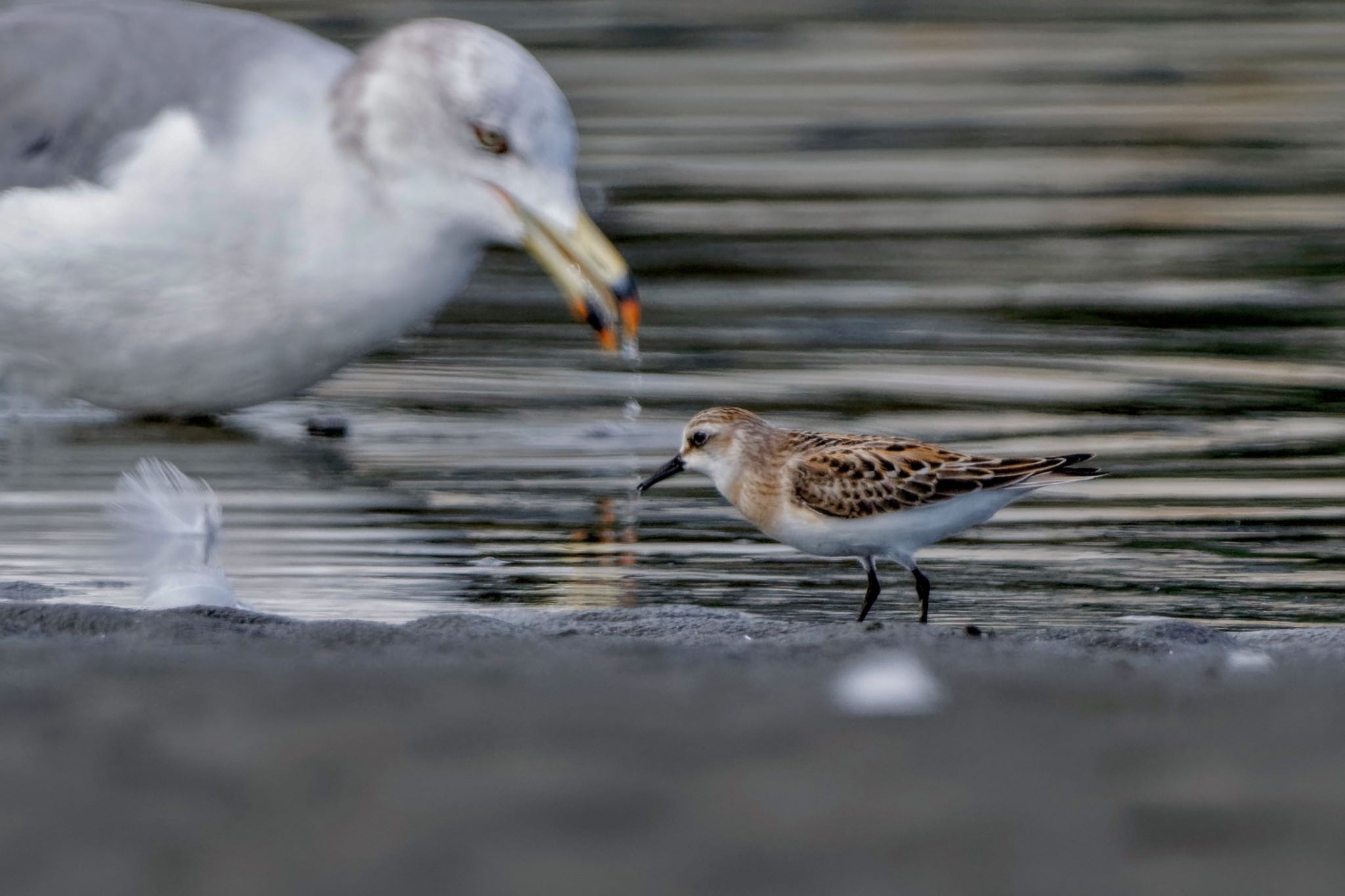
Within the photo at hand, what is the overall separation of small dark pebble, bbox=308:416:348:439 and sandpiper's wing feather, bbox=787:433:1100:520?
1995 millimetres

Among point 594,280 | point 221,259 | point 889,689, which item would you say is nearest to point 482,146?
point 594,280

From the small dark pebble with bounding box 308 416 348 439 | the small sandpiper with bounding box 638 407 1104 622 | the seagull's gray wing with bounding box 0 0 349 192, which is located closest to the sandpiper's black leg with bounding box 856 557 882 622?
the small sandpiper with bounding box 638 407 1104 622

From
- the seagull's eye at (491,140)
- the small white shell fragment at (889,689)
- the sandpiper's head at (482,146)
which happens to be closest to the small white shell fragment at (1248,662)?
the small white shell fragment at (889,689)

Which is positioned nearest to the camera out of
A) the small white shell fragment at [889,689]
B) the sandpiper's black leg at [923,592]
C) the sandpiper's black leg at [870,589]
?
the small white shell fragment at [889,689]

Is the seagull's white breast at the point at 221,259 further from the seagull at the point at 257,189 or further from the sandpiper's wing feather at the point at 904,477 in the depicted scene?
the sandpiper's wing feather at the point at 904,477

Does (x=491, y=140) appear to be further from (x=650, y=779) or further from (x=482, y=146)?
(x=650, y=779)

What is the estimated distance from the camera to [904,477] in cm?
539

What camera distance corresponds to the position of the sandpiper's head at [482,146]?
5.79 meters

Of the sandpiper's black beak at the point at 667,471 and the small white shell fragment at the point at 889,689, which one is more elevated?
the small white shell fragment at the point at 889,689

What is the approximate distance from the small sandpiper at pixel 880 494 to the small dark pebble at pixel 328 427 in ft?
5.92

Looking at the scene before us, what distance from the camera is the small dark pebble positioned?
281 inches

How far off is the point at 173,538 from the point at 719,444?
1310mm

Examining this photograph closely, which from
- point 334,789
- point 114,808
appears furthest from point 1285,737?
point 114,808

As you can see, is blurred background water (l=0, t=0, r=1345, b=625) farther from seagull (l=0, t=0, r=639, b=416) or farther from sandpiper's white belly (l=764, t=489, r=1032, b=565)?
seagull (l=0, t=0, r=639, b=416)
